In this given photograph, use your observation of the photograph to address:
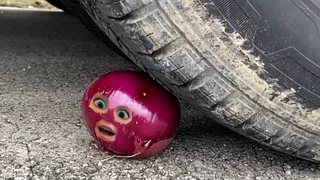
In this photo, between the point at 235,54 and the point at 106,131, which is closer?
the point at 235,54

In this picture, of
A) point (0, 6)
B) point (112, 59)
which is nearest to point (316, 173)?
point (112, 59)

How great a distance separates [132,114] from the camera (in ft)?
3.82

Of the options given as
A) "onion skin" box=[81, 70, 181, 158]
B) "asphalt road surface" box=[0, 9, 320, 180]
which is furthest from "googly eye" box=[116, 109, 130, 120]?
"asphalt road surface" box=[0, 9, 320, 180]

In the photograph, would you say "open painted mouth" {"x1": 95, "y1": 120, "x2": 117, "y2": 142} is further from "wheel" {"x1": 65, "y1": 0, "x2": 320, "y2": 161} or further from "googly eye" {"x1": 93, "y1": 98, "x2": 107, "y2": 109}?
"wheel" {"x1": 65, "y1": 0, "x2": 320, "y2": 161}

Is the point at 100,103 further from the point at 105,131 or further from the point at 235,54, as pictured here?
the point at 235,54

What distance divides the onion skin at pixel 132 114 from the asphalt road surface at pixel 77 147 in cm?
4

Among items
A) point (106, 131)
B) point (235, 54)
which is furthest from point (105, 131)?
point (235, 54)

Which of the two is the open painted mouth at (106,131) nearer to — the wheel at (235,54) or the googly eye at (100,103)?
the googly eye at (100,103)

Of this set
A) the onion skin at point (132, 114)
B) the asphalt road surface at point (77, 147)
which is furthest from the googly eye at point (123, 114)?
the asphalt road surface at point (77, 147)

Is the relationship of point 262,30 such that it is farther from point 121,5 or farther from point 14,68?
point 14,68

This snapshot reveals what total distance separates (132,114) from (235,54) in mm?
249

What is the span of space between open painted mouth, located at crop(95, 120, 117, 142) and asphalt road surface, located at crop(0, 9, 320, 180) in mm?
48

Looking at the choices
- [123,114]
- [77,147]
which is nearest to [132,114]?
[123,114]

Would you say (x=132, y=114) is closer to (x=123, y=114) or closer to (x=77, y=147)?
(x=123, y=114)
